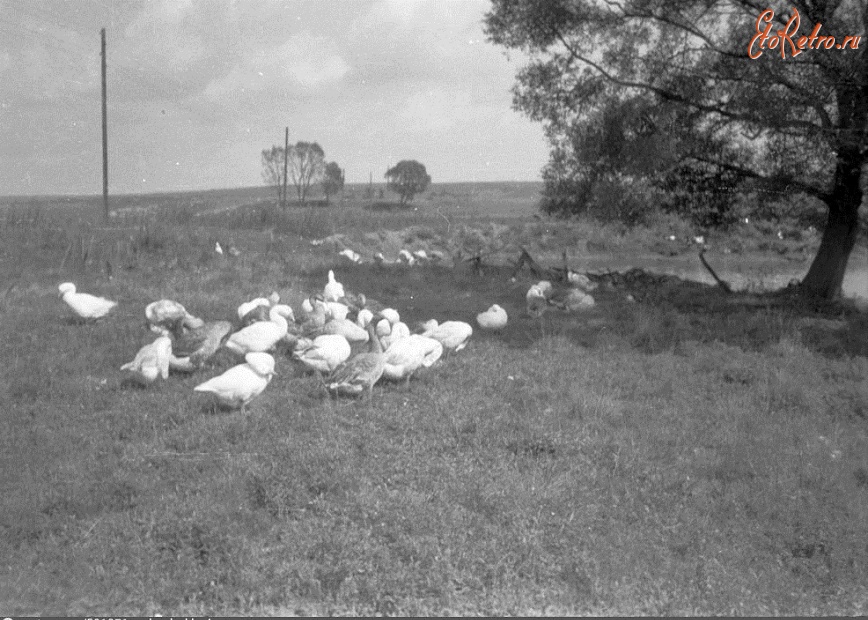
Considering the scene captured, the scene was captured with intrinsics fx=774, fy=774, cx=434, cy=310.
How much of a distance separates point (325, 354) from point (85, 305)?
463 centimetres

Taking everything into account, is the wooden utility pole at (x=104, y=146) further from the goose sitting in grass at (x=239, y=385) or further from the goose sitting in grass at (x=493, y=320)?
the goose sitting in grass at (x=239, y=385)

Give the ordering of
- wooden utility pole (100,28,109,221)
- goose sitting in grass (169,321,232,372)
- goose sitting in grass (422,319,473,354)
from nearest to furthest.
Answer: goose sitting in grass (169,321,232,372) → goose sitting in grass (422,319,473,354) → wooden utility pole (100,28,109,221)

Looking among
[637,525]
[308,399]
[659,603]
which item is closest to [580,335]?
[308,399]

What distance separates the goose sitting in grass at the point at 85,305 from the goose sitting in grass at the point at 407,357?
504 cm

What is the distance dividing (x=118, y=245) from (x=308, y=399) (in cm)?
1167

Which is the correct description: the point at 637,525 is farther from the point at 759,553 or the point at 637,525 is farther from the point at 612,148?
the point at 612,148

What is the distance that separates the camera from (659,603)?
4.88 meters

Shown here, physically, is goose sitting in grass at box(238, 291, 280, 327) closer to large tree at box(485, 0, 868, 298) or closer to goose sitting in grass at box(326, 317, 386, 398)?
goose sitting in grass at box(326, 317, 386, 398)

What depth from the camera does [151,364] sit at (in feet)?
27.1

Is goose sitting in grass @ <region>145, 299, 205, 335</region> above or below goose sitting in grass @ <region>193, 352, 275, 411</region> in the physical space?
above

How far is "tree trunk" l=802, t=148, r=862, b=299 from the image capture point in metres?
13.5

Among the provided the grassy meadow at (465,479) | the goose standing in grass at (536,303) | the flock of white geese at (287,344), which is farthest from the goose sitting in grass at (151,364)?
the goose standing in grass at (536,303)

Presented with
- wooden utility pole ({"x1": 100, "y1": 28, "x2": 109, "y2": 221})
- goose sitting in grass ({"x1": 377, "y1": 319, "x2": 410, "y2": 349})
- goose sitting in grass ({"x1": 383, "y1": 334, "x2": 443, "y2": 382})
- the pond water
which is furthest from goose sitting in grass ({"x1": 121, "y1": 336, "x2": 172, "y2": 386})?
wooden utility pole ({"x1": 100, "y1": 28, "x2": 109, "y2": 221})

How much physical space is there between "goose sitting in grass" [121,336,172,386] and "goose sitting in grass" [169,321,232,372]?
14cm
